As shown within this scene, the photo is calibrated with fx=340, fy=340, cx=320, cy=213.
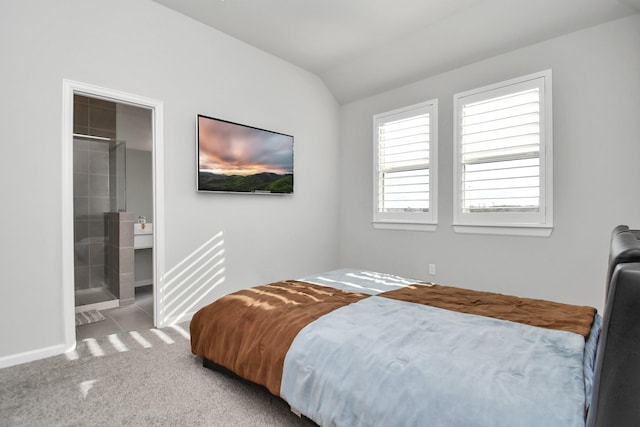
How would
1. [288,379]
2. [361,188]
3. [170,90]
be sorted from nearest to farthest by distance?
1. [288,379]
2. [170,90]
3. [361,188]

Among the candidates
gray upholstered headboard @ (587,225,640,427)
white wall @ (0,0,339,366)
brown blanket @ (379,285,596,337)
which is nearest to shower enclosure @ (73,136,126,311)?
white wall @ (0,0,339,366)

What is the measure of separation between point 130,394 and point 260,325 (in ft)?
2.93

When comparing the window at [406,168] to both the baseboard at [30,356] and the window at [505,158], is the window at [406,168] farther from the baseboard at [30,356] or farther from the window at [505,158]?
the baseboard at [30,356]

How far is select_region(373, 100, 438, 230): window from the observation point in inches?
159

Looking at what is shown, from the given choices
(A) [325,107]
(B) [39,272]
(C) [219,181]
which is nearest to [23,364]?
(B) [39,272]

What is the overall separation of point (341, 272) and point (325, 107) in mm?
2713

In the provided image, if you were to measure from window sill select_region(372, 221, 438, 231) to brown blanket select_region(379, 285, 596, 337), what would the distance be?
1.64 m

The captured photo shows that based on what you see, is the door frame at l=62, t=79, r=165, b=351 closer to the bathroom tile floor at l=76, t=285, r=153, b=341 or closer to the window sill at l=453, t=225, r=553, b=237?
the bathroom tile floor at l=76, t=285, r=153, b=341

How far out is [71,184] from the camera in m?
2.68

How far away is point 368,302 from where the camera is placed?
206 cm

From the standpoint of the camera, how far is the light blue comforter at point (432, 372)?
3.53 ft

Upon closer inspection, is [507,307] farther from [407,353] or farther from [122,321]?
[122,321]

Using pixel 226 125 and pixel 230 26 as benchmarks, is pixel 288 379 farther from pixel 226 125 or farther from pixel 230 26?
pixel 230 26

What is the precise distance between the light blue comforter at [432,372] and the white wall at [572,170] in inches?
77.8
